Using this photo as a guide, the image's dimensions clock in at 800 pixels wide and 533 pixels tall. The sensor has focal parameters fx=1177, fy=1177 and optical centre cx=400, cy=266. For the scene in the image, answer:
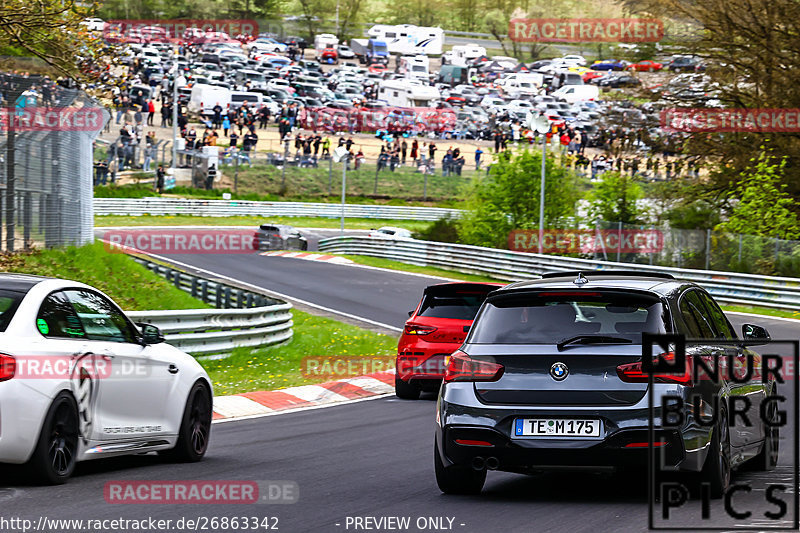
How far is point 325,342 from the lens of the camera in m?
22.8

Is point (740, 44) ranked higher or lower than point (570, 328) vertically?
higher

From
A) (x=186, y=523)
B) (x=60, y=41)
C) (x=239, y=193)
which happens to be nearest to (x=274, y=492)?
(x=186, y=523)

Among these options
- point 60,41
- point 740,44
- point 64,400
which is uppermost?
point 740,44

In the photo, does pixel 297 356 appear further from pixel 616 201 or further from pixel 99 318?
pixel 616 201

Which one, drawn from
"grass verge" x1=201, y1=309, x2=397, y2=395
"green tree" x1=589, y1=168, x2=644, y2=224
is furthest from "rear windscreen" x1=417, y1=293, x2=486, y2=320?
"green tree" x1=589, y1=168, x2=644, y2=224

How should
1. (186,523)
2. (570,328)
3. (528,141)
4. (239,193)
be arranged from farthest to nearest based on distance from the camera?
(239,193), (528,141), (570,328), (186,523)

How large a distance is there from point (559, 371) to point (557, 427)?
353 mm

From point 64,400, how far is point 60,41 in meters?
13.3

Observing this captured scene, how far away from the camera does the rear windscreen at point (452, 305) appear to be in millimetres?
15891

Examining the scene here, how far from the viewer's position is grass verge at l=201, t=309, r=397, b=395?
17375 mm

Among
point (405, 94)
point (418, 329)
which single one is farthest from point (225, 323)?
point (405, 94)

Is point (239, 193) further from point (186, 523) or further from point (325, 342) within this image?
point (186, 523)

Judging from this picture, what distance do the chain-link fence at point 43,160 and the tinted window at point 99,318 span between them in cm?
1097

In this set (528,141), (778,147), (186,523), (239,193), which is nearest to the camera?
(186,523)
